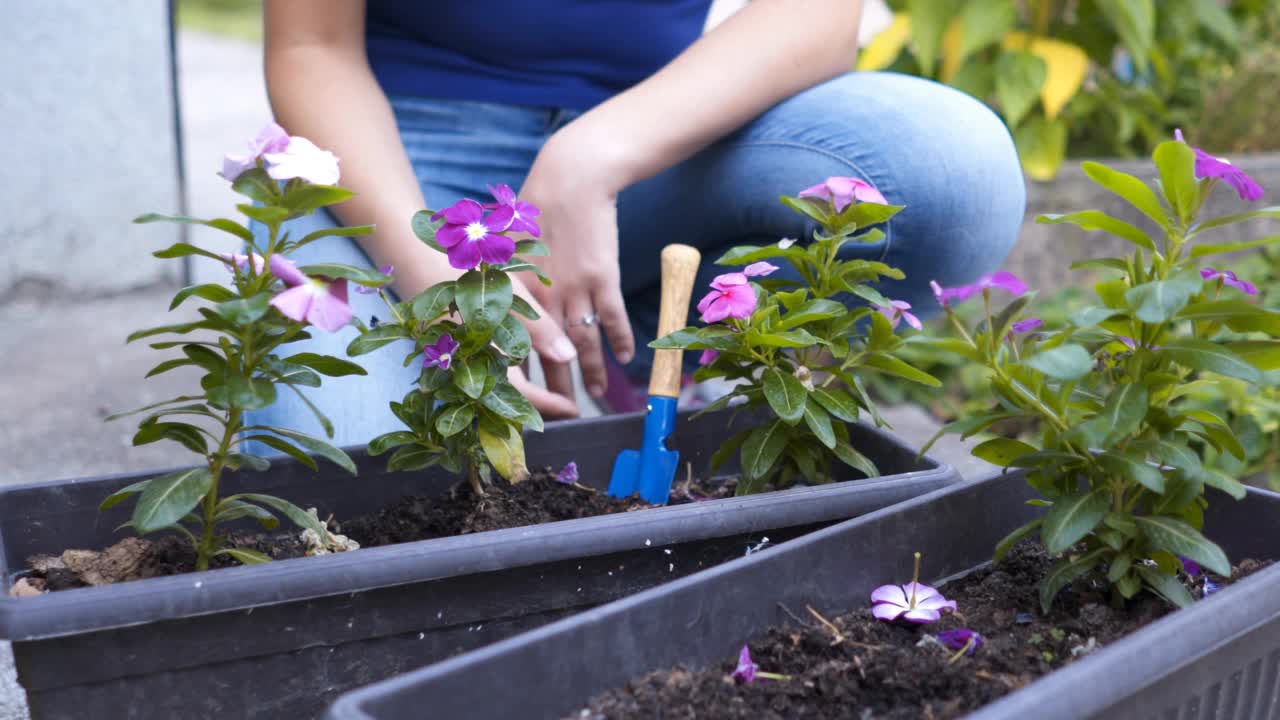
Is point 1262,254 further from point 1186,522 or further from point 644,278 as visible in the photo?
point 1186,522

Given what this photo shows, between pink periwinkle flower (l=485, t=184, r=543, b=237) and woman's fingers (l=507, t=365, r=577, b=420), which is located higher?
pink periwinkle flower (l=485, t=184, r=543, b=237)

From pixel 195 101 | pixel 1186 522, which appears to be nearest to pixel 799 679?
pixel 1186 522

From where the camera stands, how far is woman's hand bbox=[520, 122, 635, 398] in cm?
137

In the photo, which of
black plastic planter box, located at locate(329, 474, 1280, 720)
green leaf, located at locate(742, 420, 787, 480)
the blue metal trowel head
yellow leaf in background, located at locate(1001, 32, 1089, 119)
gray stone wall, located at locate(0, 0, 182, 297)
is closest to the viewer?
black plastic planter box, located at locate(329, 474, 1280, 720)

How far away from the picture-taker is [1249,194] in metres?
0.90

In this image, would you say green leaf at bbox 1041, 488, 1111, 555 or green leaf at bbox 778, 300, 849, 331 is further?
green leaf at bbox 778, 300, 849, 331

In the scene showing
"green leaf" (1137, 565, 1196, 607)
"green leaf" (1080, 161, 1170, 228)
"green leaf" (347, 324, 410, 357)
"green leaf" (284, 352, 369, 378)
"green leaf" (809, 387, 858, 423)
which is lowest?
"green leaf" (1137, 565, 1196, 607)

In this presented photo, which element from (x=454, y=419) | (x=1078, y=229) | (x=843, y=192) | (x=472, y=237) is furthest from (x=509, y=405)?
(x=1078, y=229)

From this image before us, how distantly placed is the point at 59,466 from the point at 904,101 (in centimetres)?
153

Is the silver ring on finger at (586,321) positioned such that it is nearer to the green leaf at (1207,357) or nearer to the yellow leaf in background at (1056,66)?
the green leaf at (1207,357)

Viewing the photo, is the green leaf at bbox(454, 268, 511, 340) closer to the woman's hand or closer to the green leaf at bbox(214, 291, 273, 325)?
the green leaf at bbox(214, 291, 273, 325)

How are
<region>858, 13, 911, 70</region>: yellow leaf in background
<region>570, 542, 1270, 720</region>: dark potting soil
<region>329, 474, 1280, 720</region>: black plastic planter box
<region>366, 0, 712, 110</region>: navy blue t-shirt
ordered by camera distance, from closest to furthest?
1. <region>329, 474, 1280, 720</region>: black plastic planter box
2. <region>570, 542, 1270, 720</region>: dark potting soil
3. <region>366, 0, 712, 110</region>: navy blue t-shirt
4. <region>858, 13, 911, 70</region>: yellow leaf in background

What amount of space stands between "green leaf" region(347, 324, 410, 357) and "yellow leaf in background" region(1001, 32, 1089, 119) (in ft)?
7.43

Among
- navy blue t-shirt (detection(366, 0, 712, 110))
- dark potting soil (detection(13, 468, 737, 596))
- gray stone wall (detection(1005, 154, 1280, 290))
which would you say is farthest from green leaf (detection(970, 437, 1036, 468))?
gray stone wall (detection(1005, 154, 1280, 290))
